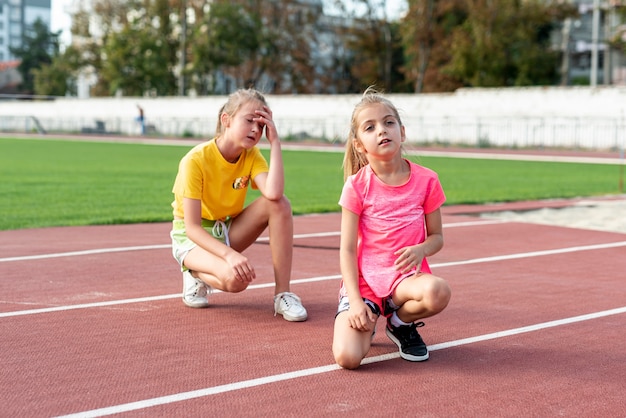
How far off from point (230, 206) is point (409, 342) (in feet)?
5.86

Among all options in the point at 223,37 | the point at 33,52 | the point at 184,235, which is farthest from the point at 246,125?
the point at 33,52

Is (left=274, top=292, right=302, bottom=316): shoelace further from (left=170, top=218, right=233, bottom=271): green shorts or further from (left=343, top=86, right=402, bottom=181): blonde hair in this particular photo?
(left=343, top=86, right=402, bottom=181): blonde hair

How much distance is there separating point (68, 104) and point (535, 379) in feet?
212

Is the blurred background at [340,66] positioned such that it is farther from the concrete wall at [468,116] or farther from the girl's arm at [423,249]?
the girl's arm at [423,249]

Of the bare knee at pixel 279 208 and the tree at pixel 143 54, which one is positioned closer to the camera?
the bare knee at pixel 279 208

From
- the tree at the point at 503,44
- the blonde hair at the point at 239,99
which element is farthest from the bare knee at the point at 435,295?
the tree at the point at 503,44

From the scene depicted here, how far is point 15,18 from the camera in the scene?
173 meters

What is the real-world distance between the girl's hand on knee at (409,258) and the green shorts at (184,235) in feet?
5.47

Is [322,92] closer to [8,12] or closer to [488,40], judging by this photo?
[488,40]

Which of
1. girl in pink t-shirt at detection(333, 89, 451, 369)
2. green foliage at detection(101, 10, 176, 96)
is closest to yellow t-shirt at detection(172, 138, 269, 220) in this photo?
girl in pink t-shirt at detection(333, 89, 451, 369)

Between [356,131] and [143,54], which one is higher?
[143,54]

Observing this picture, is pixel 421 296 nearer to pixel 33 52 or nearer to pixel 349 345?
pixel 349 345

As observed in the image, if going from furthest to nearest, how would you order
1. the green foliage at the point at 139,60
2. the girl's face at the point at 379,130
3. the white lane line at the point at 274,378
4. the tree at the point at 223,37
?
the green foliage at the point at 139,60, the tree at the point at 223,37, the girl's face at the point at 379,130, the white lane line at the point at 274,378

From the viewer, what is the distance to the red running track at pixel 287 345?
407 centimetres
